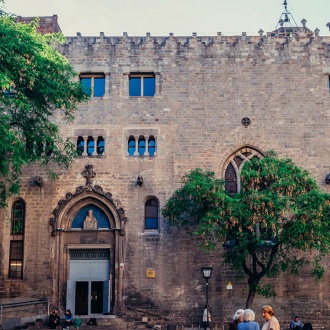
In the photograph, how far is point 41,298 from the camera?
28656mm

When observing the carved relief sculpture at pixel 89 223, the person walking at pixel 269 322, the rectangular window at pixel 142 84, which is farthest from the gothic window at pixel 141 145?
the person walking at pixel 269 322

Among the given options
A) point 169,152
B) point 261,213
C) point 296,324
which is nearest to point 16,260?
point 169,152

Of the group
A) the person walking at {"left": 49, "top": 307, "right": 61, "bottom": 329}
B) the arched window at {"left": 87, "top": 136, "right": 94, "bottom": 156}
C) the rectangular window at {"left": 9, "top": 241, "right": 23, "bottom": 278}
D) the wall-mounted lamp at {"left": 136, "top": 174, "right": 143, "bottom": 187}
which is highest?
the arched window at {"left": 87, "top": 136, "right": 94, "bottom": 156}

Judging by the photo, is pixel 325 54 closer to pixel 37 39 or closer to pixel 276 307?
pixel 276 307

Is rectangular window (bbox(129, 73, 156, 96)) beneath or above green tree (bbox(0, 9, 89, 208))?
above

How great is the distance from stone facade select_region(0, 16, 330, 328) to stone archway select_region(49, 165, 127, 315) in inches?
2.8

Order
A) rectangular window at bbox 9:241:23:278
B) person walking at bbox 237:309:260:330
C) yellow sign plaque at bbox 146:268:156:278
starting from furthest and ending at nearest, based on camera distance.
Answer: rectangular window at bbox 9:241:23:278, yellow sign plaque at bbox 146:268:156:278, person walking at bbox 237:309:260:330

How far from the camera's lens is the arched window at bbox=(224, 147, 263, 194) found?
30.9m

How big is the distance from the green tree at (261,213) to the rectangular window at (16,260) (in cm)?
780

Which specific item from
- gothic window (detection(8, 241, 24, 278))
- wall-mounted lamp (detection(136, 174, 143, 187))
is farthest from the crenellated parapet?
gothic window (detection(8, 241, 24, 278))

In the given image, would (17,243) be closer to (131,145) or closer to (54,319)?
(54,319)

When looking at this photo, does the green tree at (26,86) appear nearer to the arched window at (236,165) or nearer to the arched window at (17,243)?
the arched window at (17,243)

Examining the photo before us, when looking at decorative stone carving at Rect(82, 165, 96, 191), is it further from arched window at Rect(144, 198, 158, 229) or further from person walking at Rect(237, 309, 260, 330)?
person walking at Rect(237, 309, 260, 330)

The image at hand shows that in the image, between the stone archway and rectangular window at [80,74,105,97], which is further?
rectangular window at [80,74,105,97]
